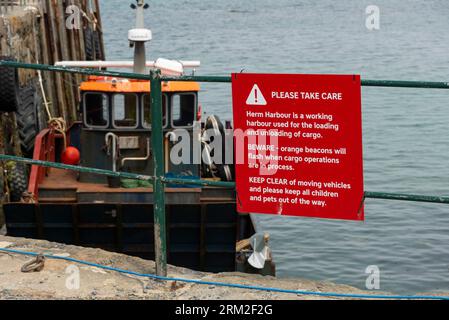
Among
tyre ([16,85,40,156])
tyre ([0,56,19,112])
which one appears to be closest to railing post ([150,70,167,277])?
tyre ([0,56,19,112])

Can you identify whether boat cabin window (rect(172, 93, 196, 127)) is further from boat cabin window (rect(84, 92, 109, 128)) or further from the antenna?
boat cabin window (rect(84, 92, 109, 128))

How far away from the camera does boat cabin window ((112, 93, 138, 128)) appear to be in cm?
1454

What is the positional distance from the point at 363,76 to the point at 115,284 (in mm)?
38508

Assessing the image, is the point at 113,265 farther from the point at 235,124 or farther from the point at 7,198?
the point at 7,198

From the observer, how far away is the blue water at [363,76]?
18.8 metres

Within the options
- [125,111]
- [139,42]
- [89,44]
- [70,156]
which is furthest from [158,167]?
[89,44]

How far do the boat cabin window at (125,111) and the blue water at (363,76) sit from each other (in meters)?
4.91

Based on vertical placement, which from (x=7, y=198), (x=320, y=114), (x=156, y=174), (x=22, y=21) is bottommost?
(x=7, y=198)

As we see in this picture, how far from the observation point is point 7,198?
15414mm

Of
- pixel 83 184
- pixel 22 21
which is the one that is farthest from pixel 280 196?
pixel 22 21

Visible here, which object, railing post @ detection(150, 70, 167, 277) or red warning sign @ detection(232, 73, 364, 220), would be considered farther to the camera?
railing post @ detection(150, 70, 167, 277)

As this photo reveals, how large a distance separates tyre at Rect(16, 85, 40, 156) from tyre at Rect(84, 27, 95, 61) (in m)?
13.2

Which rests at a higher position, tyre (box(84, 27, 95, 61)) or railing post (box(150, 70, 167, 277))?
tyre (box(84, 27, 95, 61))

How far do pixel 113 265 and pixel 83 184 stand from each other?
887 centimetres
